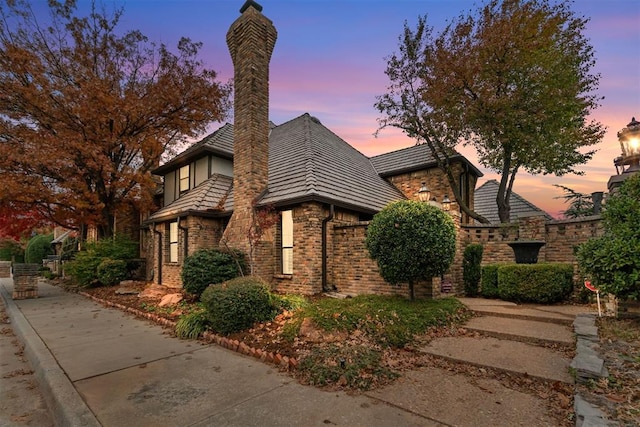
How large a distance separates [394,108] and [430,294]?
1022 centimetres

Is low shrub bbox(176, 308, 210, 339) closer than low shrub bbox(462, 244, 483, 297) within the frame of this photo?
Yes

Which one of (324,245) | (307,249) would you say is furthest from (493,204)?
(307,249)

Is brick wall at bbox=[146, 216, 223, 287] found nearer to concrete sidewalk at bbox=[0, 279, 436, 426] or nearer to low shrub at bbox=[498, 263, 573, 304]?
concrete sidewalk at bbox=[0, 279, 436, 426]

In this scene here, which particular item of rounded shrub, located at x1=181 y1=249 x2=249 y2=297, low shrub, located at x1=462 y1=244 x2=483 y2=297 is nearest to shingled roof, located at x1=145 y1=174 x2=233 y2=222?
rounded shrub, located at x1=181 y1=249 x2=249 y2=297

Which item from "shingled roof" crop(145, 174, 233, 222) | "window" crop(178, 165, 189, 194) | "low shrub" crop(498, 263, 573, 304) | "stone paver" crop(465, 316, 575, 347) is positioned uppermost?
"window" crop(178, 165, 189, 194)

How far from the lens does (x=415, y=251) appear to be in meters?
6.71

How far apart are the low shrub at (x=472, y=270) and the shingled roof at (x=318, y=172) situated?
344cm

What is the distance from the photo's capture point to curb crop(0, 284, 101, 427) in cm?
326

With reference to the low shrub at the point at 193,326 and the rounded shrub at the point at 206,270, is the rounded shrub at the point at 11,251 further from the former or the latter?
the low shrub at the point at 193,326

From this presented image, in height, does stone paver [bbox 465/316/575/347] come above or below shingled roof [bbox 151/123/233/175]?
below

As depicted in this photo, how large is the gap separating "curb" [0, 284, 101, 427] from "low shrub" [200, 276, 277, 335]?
2338mm

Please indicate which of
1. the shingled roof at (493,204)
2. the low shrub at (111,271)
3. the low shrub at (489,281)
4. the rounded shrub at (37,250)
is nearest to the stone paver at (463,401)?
the low shrub at (489,281)

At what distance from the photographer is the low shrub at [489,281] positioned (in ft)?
28.8

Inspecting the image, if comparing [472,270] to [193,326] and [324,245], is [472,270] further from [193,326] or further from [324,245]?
[193,326]
